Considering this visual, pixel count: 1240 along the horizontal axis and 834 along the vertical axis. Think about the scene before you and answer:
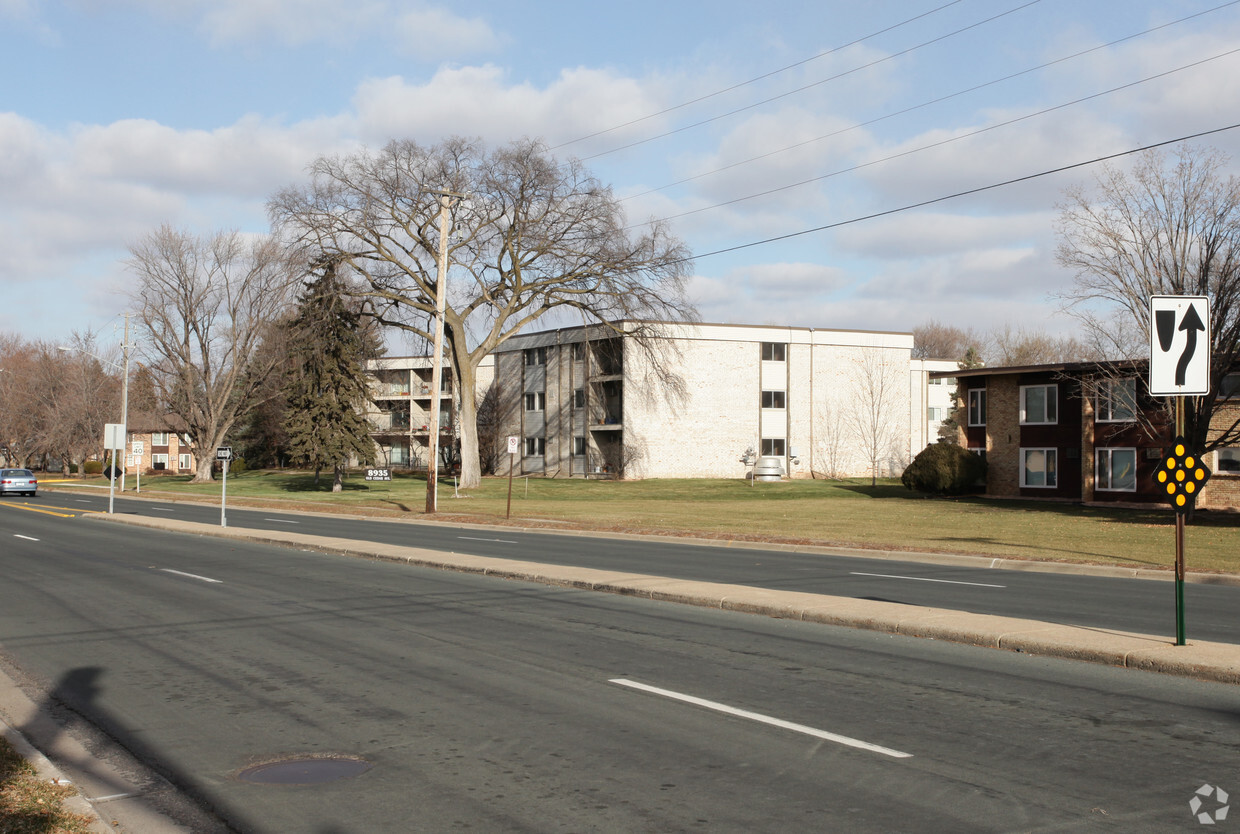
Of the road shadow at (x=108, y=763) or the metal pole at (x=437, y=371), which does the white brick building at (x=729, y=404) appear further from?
the road shadow at (x=108, y=763)

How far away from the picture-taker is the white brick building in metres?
67.2

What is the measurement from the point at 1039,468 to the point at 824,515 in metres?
16.7

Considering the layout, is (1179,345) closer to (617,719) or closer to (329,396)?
(617,719)

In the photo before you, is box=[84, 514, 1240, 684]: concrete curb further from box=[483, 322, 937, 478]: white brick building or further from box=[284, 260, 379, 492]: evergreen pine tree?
box=[483, 322, 937, 478]: white brick building

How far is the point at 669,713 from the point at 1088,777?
2.93 meters

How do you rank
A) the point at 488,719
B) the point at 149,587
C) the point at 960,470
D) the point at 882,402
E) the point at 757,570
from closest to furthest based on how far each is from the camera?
the point at 488,719 → the point at 149,587 → the point at 757,570 → the point at 960,470 → the point at 882,402

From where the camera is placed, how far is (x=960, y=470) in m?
50.8

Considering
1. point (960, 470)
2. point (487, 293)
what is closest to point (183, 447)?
point (487, 293)

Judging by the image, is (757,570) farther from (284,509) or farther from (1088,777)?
(284,509)

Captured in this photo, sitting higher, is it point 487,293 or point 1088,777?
point 487,293

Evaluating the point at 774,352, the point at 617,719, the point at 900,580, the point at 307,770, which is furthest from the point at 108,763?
the point at 774,352

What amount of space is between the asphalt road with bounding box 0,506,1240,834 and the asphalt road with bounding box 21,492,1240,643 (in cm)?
328

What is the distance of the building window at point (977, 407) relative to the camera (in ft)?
172

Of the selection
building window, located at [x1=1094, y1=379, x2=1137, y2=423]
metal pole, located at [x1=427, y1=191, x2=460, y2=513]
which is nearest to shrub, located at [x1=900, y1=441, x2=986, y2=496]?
building window, located at [x1=1094, y1=379, x2=1137, y2=423]
